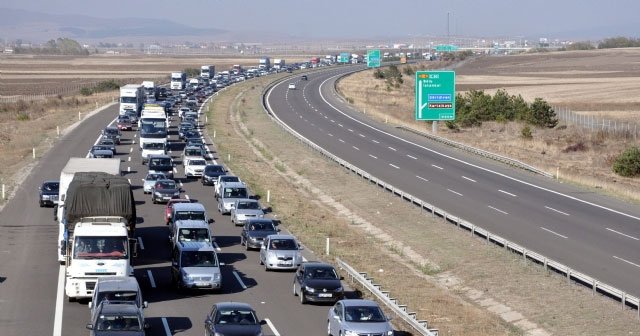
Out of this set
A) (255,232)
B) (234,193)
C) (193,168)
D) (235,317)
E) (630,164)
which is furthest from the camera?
(630,164)

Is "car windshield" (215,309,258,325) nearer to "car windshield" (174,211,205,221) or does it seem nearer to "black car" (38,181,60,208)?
"car windshield" (174,211,205,221)

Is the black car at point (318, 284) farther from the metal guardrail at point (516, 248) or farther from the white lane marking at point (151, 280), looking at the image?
the metal guardrail at point (516, 248)

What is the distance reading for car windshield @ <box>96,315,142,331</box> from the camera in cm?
2408

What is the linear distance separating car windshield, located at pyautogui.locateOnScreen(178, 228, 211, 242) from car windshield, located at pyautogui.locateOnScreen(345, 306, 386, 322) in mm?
11775

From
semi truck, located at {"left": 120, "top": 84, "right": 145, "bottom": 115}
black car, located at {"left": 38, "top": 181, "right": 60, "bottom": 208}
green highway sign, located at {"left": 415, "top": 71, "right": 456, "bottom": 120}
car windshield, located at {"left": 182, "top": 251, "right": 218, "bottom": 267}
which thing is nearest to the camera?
car windshield, located at {"left": 182, "top": 251, "right": 218, "bottom": 267}

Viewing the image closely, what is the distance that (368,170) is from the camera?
209 feet

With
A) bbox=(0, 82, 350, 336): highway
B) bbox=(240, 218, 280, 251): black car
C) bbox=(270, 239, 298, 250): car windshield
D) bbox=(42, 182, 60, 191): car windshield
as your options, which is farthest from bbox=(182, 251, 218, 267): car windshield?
bbox=(42, 182, 60, 191): car windshield

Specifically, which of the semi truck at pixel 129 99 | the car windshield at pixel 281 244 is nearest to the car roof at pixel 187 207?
the car windshield at pixel 281 244

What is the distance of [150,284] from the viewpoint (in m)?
33.4

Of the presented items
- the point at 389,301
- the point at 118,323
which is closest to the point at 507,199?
the point at 389,301

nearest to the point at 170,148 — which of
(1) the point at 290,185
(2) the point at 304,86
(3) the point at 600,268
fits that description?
(1) the point at 290,185

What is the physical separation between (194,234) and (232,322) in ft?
39.9

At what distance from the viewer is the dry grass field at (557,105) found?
70.7 meters

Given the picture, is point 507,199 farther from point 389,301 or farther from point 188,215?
point 389,301
